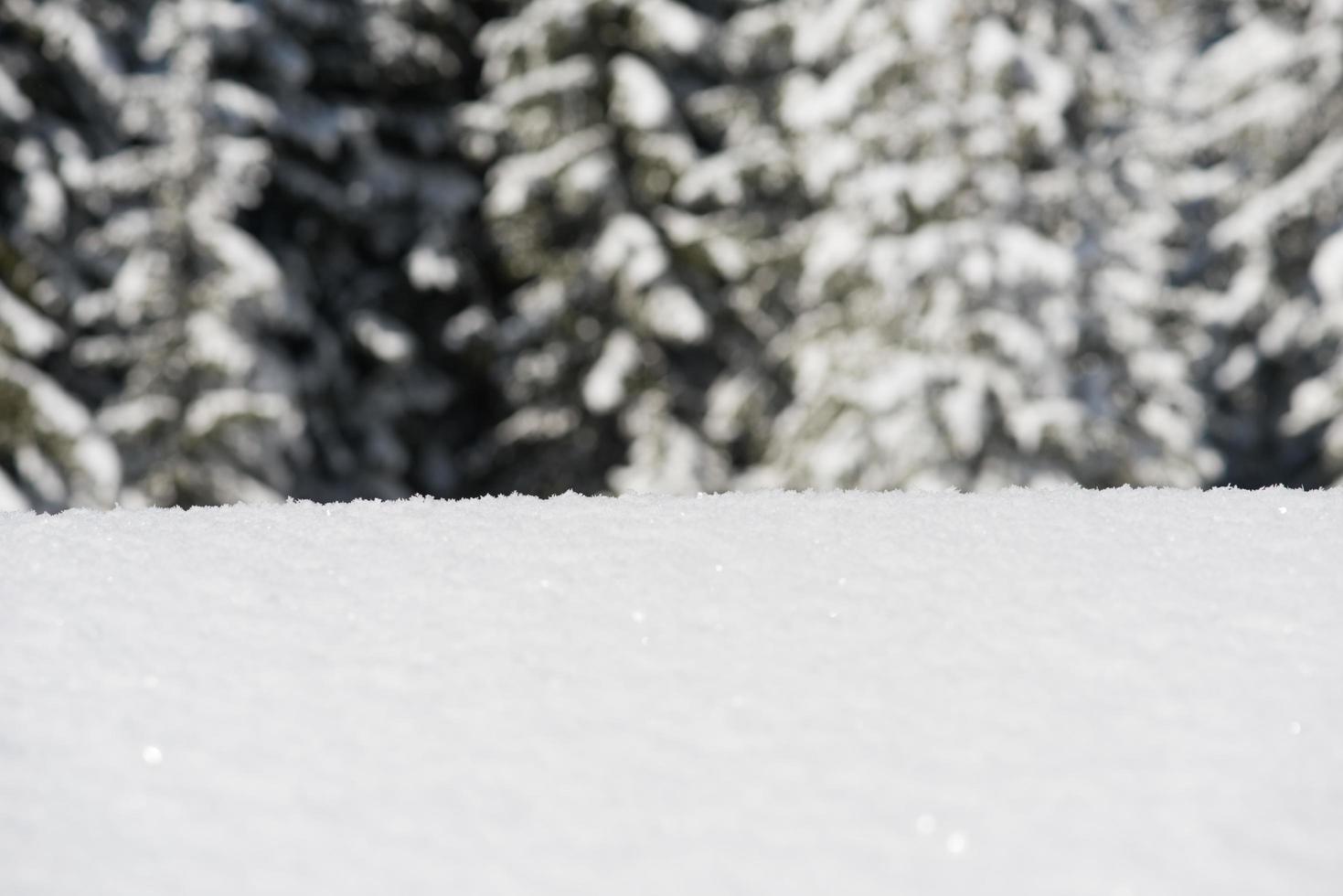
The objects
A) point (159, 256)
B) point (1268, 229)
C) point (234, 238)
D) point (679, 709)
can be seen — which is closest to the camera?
point (679, 709)

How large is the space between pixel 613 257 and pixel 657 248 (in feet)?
1.56

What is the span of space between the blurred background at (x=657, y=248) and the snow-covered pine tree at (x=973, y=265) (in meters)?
0.04

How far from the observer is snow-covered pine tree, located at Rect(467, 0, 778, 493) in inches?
618

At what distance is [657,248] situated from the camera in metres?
15.7

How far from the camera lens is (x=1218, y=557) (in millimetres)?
3324

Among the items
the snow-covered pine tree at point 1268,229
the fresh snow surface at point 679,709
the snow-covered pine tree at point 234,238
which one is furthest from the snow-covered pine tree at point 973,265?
the fresh snow surface at point 679,709

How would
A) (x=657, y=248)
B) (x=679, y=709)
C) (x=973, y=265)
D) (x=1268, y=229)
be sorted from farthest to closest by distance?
(x=1268, y=229), (x=657, y=248), (x=973, y=265), (x=679, y=709)

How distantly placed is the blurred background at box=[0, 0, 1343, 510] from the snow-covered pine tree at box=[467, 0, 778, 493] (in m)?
0.05

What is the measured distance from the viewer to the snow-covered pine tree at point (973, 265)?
13.6 meters

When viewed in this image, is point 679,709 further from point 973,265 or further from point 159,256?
point 159,256

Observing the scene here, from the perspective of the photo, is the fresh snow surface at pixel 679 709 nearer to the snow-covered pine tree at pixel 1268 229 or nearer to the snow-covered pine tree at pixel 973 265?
the snow-covered pine tree at pixel 973 265

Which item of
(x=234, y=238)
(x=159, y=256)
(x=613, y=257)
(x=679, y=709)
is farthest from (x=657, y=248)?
(x=679, y=709)

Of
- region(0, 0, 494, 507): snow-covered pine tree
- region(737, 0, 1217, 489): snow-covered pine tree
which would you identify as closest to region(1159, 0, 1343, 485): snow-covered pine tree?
region(737, 0, 1217, 489): snow-covered pine tree

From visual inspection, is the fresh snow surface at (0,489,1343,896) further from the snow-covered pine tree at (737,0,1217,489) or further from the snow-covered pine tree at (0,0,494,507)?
the snow-covered pine tree at (0,0,494,507)
